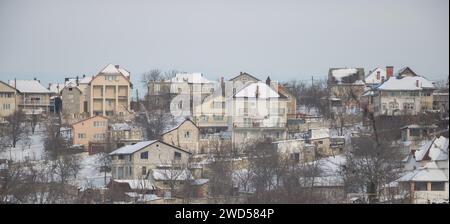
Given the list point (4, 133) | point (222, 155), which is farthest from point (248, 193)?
point (4, 133)

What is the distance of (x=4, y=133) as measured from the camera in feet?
51.0

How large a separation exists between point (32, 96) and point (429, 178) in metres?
10.9

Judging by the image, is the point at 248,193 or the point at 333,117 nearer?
the point at 248,193

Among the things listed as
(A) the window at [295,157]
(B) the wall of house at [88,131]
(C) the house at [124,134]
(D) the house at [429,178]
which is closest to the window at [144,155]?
(A) the window at [295,157]

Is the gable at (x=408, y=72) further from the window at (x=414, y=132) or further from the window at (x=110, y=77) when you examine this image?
the window at (x=110, y=77)

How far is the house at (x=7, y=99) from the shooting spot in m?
A: 17.7

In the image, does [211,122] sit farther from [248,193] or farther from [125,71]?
[248,193]

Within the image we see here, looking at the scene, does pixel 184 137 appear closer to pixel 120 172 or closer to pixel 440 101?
pixel 120 172

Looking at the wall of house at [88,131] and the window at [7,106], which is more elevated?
the window at [7,106]

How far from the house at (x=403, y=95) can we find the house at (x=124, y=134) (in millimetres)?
3705

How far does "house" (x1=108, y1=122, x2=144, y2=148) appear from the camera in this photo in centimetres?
1467

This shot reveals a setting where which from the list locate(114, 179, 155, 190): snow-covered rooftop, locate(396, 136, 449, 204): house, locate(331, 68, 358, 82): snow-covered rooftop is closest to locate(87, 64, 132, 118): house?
locate(331, 68, 358, 82): snow-covered rooftop
